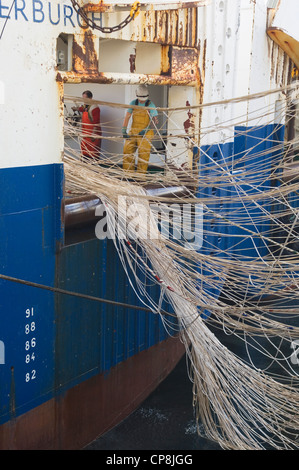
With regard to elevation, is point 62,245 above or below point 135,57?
below

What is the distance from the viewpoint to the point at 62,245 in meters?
4.00

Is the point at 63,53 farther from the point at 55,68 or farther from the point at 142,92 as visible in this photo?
the point at 55,68

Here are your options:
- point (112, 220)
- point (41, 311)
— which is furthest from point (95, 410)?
point (112, 220)

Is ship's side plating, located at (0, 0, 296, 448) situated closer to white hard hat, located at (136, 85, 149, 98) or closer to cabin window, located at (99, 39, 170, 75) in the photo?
cabin window, located at (99, 39, 170, 75)

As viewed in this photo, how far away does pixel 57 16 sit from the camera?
3.79 metres

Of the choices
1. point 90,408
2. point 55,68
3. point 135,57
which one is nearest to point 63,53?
point 135,57

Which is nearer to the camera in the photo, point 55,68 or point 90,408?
point 55,68
